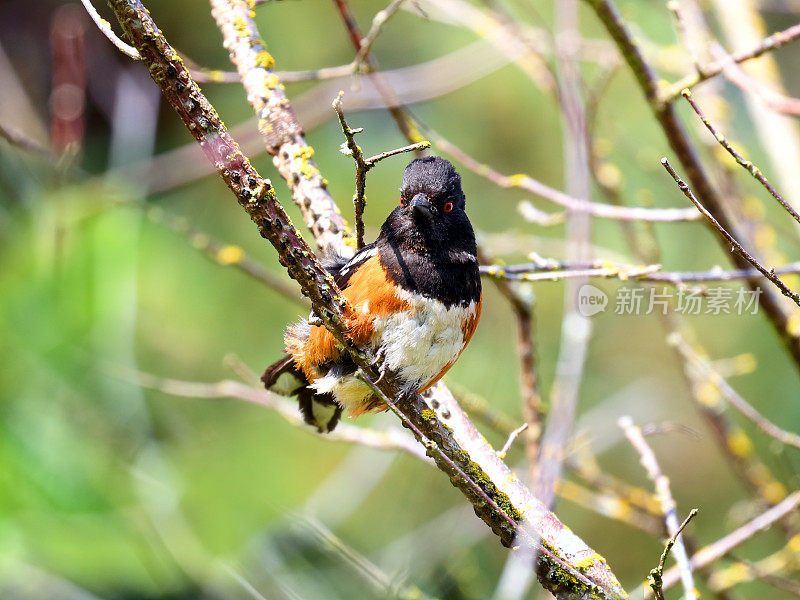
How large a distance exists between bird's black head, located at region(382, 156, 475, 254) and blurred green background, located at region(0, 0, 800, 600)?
0.93 metres

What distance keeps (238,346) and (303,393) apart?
9.83 ft

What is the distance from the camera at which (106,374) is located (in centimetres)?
450

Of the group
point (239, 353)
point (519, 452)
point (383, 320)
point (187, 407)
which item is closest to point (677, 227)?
point (519, 452)

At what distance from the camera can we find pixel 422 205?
2.15 m

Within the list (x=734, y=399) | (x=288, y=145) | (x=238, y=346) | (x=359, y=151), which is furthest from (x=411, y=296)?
(x=238, y=346)

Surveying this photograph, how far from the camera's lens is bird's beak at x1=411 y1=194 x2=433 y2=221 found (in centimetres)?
215

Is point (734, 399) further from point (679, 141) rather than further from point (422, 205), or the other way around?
point (422, 205)

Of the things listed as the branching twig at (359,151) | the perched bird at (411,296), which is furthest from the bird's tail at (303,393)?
the branching twig at (359,151)

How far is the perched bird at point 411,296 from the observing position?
2.10 meters

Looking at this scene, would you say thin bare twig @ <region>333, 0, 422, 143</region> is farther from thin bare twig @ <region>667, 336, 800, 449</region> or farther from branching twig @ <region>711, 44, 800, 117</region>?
thin bare twig @ <region>667, 336, 800, 449</region>

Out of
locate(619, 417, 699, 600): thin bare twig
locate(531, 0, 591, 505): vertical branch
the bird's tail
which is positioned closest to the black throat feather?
locate(531, 0, 591, 505): vertical branch

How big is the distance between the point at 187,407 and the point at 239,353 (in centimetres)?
53

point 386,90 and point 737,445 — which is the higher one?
point 386,90

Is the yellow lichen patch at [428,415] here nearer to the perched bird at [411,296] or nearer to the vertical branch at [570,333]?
the perched bird at [411,296]
